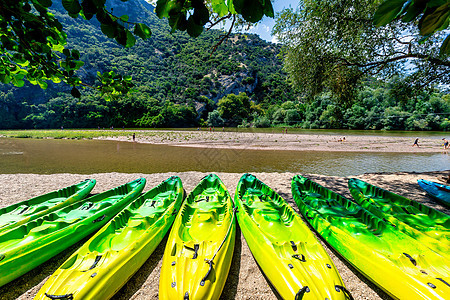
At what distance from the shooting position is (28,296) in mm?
2973

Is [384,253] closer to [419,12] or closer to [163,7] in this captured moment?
[419,12]

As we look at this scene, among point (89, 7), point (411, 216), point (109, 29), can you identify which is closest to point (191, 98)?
point (411, 216)

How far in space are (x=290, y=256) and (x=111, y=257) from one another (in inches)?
115

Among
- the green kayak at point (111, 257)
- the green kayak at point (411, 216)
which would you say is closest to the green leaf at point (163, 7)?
the green kayak at point (111, 257)

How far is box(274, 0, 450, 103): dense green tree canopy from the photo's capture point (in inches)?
267

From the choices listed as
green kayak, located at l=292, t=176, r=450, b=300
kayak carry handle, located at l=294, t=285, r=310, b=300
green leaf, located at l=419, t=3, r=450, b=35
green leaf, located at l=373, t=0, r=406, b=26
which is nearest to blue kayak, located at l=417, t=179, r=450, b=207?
green kayak, located at l=292, t=176, r=450, b=300

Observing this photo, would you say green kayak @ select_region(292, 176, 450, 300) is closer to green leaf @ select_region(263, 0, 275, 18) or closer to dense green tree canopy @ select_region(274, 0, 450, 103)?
green leaf @ select_region(263, 0, 275, 18)

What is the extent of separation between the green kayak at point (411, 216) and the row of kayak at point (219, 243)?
0.02 meters

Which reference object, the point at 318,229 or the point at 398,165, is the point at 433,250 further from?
the point at 398,165

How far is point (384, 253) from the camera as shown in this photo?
10.5ft

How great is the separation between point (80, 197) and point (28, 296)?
114 inches

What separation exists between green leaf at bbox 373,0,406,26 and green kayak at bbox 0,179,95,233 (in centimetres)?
645

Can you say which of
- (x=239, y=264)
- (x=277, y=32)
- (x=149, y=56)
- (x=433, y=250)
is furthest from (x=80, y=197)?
(x=149, y=56)

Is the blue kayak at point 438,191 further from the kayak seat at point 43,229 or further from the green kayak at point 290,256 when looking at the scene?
the kayak seat at point 43,229
